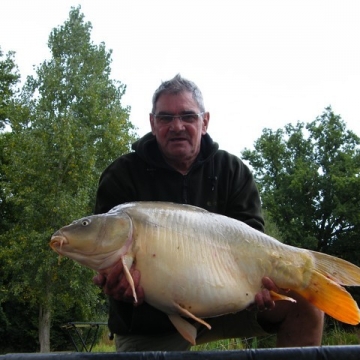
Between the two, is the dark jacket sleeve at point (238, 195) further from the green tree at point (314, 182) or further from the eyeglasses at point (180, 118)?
the green tree at point (314, 182)

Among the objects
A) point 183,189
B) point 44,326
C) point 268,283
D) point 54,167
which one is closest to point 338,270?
point 268,283

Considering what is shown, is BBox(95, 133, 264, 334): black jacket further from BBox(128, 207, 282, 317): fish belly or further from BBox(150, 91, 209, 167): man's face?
BBox(128, 207, 282, 317): fish belly

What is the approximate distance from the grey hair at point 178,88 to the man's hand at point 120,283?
2.99 ft

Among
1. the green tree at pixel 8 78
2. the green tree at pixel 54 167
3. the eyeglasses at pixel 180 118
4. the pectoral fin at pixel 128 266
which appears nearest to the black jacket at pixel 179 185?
the eyeglasses at pixel 180 118

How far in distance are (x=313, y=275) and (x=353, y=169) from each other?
866 inches

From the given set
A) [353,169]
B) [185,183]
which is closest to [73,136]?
[185,183]

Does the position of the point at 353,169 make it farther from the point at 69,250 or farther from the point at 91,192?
the point at 69,250

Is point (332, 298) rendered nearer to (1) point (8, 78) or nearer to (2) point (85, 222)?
(2) point (85, 222)

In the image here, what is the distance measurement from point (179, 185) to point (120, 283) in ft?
2.46

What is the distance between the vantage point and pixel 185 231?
178 cm

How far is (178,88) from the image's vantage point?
2373mm

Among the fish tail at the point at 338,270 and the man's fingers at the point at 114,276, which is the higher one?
the fish tail at the point at 338,270

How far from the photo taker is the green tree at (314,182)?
22203 millimetres

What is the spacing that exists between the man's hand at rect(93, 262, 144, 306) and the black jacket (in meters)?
0.50
